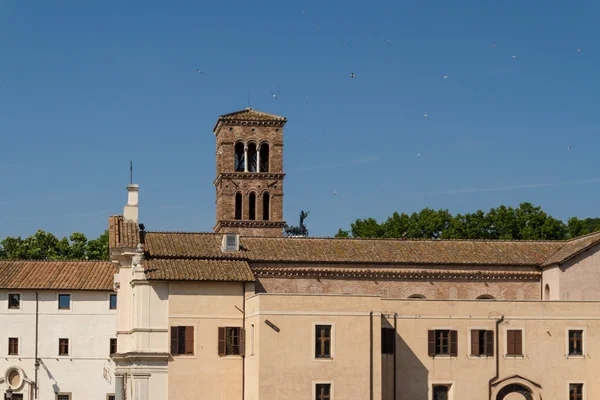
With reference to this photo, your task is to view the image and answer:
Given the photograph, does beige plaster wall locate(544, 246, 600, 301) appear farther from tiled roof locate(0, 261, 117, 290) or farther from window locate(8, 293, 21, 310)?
window locate(8, 293, 21, 310)

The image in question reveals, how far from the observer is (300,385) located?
60875mm

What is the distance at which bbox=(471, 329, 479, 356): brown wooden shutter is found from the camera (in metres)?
64.2

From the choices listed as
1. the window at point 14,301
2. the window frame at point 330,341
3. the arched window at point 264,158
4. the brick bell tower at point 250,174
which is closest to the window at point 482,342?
the window frame at point 330,341

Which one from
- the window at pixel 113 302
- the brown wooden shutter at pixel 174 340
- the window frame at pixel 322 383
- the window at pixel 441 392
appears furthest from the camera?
the window at pixel 113 302

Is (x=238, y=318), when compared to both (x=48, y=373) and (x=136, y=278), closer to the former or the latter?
(x=136, y=278)

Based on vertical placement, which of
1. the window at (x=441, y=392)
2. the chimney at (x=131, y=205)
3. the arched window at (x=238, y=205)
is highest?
the arched window at (x=238, y=205)

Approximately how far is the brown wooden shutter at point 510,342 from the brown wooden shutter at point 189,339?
57.2 feet

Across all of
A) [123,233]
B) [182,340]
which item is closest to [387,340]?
[182,340]

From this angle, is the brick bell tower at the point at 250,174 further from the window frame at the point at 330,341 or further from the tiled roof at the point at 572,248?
the window frame at the point at 330,341

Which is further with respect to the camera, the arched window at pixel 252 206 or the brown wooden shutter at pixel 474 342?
the arched window at pixel 252 206

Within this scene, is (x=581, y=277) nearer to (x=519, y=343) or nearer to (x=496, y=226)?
(x=519, y=343)

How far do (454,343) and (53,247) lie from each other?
7037 cm

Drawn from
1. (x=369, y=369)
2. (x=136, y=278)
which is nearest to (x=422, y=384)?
(x=369, y=369)

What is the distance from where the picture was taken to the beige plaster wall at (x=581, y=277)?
230ft
